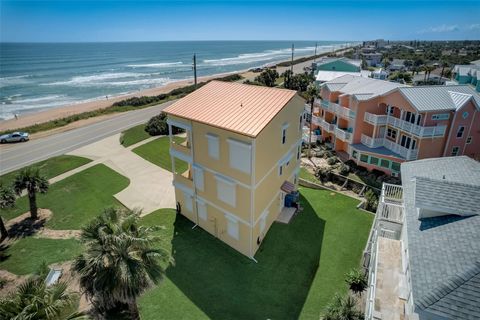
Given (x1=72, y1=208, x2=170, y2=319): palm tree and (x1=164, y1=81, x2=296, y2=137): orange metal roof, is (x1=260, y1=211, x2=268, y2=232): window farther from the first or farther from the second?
(x1=72, y1=208, x2=170, y2=319): palm tree

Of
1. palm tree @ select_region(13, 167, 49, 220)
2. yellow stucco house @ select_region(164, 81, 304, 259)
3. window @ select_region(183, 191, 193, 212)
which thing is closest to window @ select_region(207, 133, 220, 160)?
yellow stucco house @ select_region(164, 81, 304, 259)

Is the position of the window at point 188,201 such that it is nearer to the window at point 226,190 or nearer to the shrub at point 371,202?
the window at point 226,190

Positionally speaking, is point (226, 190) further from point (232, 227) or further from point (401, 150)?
point (401, 150)

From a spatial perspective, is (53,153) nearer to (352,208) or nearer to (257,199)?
(257,199)

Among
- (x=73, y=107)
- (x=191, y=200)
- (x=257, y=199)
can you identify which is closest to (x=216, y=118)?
(x=257, y=199)

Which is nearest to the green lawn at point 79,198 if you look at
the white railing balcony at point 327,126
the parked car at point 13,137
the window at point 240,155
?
the window at point 240,155

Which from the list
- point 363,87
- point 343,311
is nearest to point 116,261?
point 343,311
